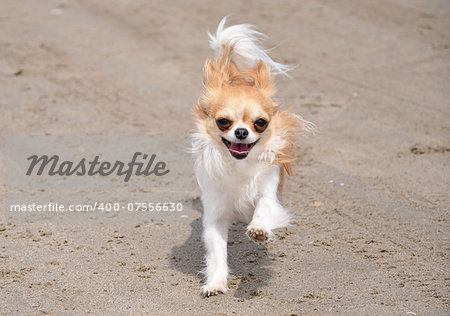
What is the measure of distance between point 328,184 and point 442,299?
6.45 feet

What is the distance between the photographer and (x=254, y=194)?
439 cm

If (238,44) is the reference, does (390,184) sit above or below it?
below

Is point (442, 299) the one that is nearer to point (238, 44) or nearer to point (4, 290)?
point (238, 44)

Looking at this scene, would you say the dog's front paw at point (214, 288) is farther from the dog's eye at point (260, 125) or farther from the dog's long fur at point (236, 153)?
the dog's eye at point (260, 125)

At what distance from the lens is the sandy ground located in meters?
4.25

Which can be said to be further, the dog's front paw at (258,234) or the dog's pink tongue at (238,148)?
the dog's pink tongue at (238,148)

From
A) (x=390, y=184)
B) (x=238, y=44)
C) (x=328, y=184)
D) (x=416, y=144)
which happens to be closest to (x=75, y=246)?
(x=238, y=44)

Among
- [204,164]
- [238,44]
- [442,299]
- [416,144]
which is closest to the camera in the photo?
[442,299]

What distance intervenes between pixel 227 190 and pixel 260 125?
1.64 ft

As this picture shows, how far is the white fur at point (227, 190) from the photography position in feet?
14.0

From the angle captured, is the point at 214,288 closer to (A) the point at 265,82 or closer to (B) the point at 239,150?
(B) the point at 239,150

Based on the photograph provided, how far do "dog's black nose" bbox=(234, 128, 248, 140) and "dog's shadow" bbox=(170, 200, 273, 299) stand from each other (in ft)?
3.18

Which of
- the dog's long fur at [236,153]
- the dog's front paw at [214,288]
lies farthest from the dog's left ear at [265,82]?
the dog's front paw at [214,288]

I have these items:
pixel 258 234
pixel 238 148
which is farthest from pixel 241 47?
pixel 258 234
